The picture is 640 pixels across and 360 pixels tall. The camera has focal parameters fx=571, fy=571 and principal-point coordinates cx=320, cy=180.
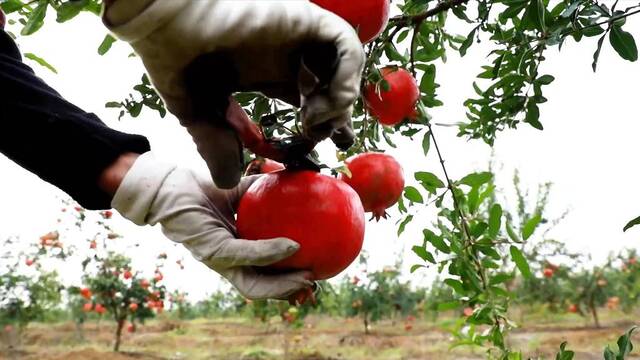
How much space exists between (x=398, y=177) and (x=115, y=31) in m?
0.66

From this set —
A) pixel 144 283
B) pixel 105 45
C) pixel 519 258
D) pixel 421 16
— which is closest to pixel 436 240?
pixel 519 258

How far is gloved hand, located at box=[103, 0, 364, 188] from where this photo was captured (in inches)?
17.4

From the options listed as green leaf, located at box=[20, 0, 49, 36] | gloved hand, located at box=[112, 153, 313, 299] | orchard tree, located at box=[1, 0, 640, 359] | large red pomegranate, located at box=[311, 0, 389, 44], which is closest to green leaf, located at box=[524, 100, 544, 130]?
orchard tree, located at box=[1, 0, 640, 359]

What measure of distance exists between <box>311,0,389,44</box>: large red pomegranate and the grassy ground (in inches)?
206

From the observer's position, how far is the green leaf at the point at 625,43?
1.02 meters

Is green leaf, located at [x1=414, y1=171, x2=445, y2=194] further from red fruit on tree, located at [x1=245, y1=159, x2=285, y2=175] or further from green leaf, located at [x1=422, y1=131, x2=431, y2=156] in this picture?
red fruit on tree, located at [x1=245, y1=159, x2=285, y2=175]

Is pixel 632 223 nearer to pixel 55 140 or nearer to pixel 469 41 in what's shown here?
pixel 469 41

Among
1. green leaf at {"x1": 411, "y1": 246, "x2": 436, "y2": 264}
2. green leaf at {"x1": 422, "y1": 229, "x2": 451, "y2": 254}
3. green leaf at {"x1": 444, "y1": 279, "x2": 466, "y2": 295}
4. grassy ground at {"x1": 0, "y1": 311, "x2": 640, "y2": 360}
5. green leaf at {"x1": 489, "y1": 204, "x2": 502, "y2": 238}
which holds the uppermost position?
green leaf at {"x1": 489, "y1": 204, "x2": 502, "y2": 238}

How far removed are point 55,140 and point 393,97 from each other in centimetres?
62

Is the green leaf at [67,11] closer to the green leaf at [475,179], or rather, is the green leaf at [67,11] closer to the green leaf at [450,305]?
the green leaf at [475,179]

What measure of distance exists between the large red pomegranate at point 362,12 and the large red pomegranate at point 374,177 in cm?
30

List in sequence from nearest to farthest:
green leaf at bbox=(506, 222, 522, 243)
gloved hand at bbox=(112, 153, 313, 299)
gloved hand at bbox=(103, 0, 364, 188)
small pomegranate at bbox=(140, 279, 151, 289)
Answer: gloved hand at bbox=(103, 0, 364, 188) < gloved hand at bbox=(112, 153, 313, 299) < green leaf at bbox=(506, 222, 522, 243) < small pomegranate at bbox=(140, 279, 151, 289)

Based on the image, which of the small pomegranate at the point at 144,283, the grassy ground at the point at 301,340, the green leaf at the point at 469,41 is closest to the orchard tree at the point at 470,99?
the green leaf at the point at 469,41

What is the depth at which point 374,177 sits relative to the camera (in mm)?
968
